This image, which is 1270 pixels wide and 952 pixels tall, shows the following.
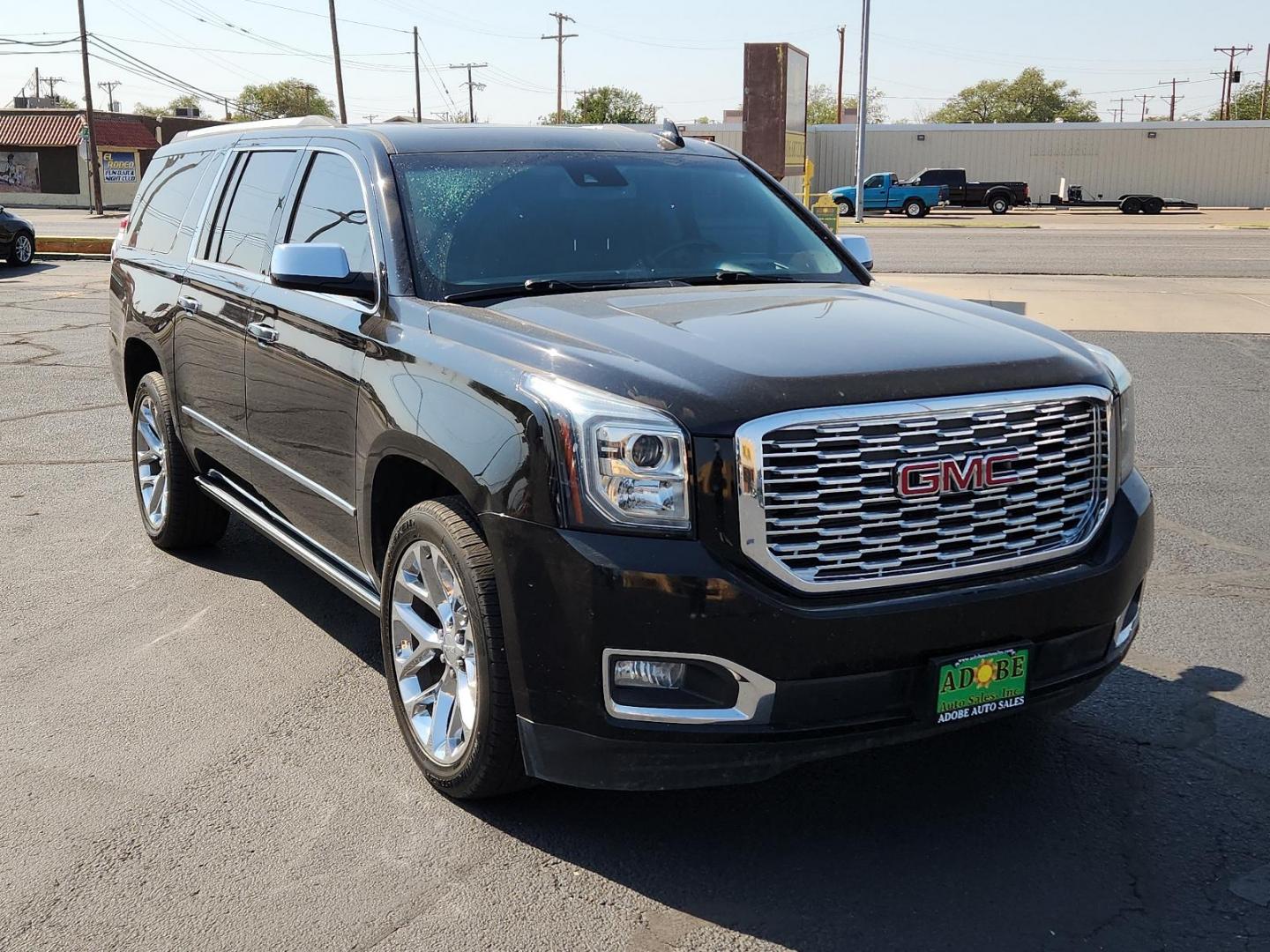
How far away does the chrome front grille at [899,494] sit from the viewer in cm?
Result: 307

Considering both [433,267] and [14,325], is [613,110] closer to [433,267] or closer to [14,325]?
[14,325]

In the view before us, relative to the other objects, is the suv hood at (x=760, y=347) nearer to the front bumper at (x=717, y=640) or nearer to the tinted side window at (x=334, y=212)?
the front bumper at (x=717, y=640)

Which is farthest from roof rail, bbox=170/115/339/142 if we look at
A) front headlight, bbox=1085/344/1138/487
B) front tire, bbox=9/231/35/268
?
front tire, bbox=9/231/35/268

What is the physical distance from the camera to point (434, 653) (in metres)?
3.79

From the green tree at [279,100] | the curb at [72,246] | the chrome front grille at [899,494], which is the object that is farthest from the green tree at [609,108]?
the chrome front grille at [899,494]

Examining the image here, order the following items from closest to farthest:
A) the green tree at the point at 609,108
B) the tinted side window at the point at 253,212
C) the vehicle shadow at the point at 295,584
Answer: the tinted side window at the point at 253,212 → the vehicle shadow at the point at 295,584 → the green tree at the point at 609,108

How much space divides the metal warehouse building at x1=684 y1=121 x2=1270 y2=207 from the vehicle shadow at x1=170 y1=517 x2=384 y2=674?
5998cm

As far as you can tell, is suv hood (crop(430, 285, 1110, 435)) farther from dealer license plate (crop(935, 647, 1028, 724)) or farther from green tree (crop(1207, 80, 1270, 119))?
green tree (crop(1207, 80, 1270, 119))

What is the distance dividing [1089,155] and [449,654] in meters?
67.0

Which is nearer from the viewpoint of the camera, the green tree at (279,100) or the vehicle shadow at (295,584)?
the vehicle shadow at (295,584)

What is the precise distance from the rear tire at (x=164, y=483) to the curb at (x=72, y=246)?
76.2 ft

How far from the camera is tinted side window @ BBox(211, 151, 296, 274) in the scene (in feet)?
16.6

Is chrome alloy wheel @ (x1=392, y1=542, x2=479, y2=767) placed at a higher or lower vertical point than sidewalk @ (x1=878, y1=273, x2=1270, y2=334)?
lower

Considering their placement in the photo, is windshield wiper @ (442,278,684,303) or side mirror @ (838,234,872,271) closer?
windshield wiper @ (442,278,684,303)
